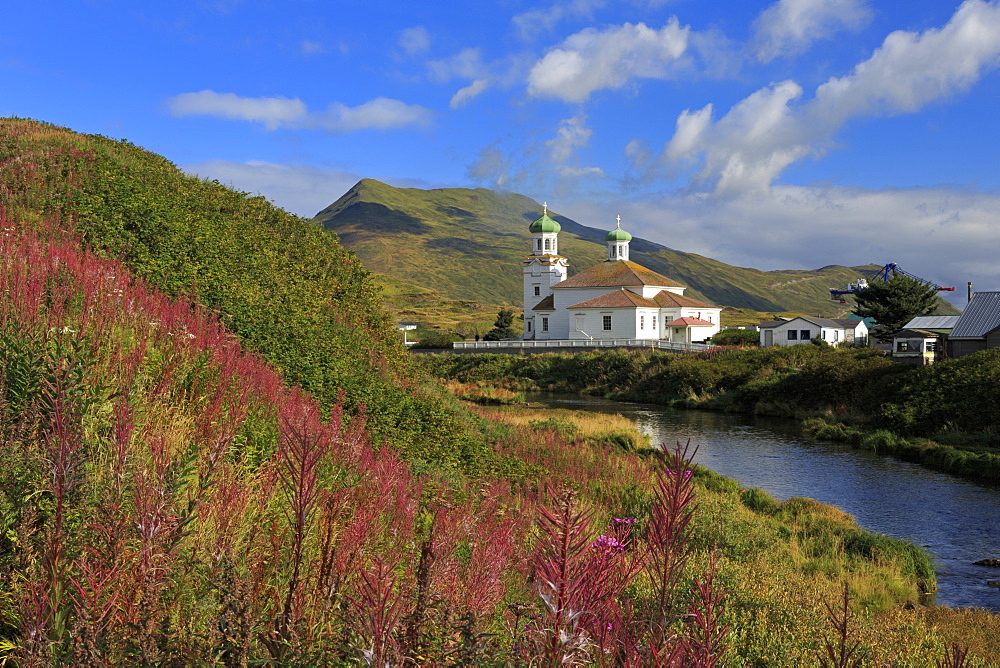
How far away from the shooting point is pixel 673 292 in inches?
3091

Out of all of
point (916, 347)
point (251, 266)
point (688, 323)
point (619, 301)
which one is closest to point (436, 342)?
point (619, 301)

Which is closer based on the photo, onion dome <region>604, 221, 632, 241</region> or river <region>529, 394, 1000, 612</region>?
river <region>529, 394, 1000, 612</region>

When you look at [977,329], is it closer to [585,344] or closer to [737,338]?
[737,338]

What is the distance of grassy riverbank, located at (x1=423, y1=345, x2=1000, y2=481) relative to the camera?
1069 inches

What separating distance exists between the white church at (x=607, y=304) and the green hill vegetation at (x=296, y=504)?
5076cm

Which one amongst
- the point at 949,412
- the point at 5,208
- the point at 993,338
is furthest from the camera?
the point at 993,338

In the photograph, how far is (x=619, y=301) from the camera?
70.6m

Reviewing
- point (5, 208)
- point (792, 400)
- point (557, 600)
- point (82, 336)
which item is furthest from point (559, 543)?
point (792, 400)

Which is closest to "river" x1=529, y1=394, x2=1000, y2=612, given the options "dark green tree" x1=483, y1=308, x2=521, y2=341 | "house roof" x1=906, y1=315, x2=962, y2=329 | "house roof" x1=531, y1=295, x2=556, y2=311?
"house roof" x1=906, y1=315, x2=962, y2=329

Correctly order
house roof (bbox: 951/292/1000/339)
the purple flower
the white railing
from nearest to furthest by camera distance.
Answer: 1. the purple flower
2. house roof (bbox: 951/292/1000/339)
3. the white railing

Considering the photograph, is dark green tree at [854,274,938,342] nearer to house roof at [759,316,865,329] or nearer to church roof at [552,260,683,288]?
house roof at [759,316,865,329]

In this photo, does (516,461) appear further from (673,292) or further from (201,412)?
(673,292)

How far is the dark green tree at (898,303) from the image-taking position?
216 ft

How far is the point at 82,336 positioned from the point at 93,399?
4.33 feet
